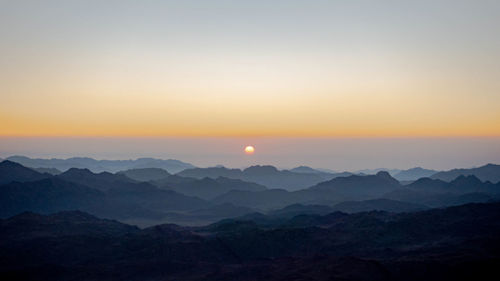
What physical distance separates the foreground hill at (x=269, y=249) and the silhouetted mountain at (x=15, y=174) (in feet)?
215

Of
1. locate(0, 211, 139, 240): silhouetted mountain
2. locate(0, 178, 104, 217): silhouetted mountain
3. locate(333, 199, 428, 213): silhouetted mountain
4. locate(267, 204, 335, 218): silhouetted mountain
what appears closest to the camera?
locate(0, 211, 139, 240): silhouetted mountain

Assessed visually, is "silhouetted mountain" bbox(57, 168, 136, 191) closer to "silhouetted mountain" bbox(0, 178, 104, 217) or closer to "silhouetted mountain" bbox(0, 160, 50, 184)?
"silhouetted mountain" bbox(0, 160, 50, 184)

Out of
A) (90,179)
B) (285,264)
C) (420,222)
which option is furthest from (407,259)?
(90,179)

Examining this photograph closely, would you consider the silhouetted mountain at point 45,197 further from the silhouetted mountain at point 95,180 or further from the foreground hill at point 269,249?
the foreground hill at point 269,249

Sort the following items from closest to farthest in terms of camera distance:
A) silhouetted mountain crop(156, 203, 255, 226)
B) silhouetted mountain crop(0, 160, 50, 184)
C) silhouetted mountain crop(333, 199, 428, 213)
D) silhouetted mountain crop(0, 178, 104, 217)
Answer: silhouetted mountain crop(0, 178, 104, 217) < silhouetted mountain crop(156, 203, 255, 226) < silhouetted mountain crop(333, 199, 428, 213) < silhouetted mountain crop(0, 160, 50, 184)

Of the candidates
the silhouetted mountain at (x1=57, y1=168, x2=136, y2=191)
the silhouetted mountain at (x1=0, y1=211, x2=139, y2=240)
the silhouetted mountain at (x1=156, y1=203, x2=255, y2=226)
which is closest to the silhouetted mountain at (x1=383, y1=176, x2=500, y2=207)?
the silhouetted mountain at (x1=156, y1=203, x2=255, y2=226)

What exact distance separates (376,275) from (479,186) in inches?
6098

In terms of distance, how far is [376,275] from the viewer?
49094 millimetres

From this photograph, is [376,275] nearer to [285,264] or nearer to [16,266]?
[285,264]

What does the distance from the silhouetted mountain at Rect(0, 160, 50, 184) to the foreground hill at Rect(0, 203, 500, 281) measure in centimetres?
6538

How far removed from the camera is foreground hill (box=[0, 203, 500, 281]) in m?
51.9

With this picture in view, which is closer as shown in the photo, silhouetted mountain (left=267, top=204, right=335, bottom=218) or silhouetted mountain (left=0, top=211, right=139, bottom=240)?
silhouetted mountain (left=0, top=211, right=139, bottom=240)

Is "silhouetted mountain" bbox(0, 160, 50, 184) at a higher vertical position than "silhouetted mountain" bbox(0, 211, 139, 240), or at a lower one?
higher

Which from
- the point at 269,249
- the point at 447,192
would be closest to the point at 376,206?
the point at 447,192
